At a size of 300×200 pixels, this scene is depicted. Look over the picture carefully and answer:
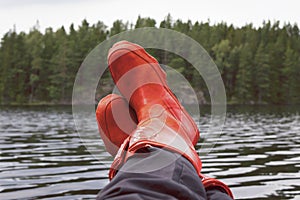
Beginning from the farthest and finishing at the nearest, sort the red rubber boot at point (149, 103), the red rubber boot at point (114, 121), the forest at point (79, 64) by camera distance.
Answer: the forest at point (79, 64) < the red rubber boot at point (114, 121) < the red rubber boot at point (149, 103)


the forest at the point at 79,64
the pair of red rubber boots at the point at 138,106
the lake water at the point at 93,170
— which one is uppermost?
the pair of red rubber boots at the point at 138,106

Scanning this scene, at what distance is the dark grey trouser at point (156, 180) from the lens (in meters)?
1.69

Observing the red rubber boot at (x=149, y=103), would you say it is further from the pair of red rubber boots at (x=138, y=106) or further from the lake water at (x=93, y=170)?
the lake water at (x=93, y=170)

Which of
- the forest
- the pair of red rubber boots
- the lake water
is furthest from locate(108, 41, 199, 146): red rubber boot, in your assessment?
the forest

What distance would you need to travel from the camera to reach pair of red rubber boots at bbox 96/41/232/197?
7.73 feet

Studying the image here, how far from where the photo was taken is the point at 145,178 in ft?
5.75

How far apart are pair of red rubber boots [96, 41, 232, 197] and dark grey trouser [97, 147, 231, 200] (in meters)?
0.25

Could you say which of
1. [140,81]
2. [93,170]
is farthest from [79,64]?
[140,81]

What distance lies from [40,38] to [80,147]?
6508 centimetres

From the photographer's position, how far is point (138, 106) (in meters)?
2.61

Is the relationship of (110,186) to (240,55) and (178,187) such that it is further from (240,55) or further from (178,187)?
(240,55)

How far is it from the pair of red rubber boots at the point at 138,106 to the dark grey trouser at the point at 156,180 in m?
0.25

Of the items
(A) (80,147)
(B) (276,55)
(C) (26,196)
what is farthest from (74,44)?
(C) (26,196)

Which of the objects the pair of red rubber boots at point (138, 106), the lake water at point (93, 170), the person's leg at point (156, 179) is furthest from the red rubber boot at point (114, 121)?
the person's leg at point (156, 179)
